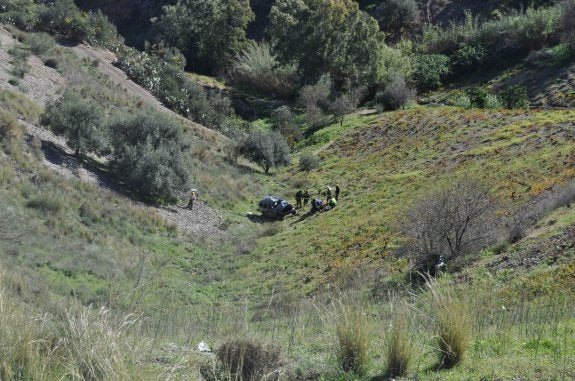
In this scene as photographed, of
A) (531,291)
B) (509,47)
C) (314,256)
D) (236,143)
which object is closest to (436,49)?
(509,47)

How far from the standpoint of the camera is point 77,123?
90.5ft

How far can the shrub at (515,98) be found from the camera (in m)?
42.0

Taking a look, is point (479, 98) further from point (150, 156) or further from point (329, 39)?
point (150, 156)

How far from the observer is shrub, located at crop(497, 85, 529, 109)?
138 feet

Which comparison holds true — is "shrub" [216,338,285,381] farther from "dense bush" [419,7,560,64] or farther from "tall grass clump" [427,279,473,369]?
"dense bush" [419,7,560,64]

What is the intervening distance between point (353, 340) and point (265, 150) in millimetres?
32810

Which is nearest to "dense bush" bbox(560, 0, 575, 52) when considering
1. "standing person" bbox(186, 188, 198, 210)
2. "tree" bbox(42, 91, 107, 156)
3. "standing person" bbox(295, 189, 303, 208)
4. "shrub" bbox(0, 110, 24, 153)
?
"standing person" bbox(295, 189, 303, 208)

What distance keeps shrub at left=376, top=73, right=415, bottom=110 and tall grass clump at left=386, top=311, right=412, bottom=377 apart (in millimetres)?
43142

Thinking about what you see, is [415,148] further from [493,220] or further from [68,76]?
[68,76]

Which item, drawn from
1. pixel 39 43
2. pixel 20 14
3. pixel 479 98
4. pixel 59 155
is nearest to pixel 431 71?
pixel 479 98

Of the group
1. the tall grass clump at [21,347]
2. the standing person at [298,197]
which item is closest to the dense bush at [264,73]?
the standing person at [298,197]

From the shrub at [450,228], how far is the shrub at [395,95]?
31.8 meters

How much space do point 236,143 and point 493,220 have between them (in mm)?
24831

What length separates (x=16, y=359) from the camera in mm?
5105
